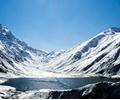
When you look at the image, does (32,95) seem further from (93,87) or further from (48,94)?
(93,87)

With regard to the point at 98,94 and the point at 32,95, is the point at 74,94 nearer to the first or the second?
the point at 98,94

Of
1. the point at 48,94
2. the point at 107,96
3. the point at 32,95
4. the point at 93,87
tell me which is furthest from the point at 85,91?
the point at 32,95

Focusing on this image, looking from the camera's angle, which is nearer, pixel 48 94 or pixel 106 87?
pixel 106 87

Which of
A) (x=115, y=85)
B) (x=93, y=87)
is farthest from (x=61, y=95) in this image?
(x=115, y=85)

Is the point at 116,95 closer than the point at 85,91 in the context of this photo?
Yes

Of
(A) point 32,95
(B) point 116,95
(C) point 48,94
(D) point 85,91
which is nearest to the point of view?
(B) point 116,95

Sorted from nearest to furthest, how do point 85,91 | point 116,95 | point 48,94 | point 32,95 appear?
point 116,95, point 85,91, point 48,94, point 32,95

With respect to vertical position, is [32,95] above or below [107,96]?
above

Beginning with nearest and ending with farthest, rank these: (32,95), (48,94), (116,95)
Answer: (116,95) → (48,94) → (32,95)

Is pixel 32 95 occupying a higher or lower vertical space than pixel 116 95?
higher
